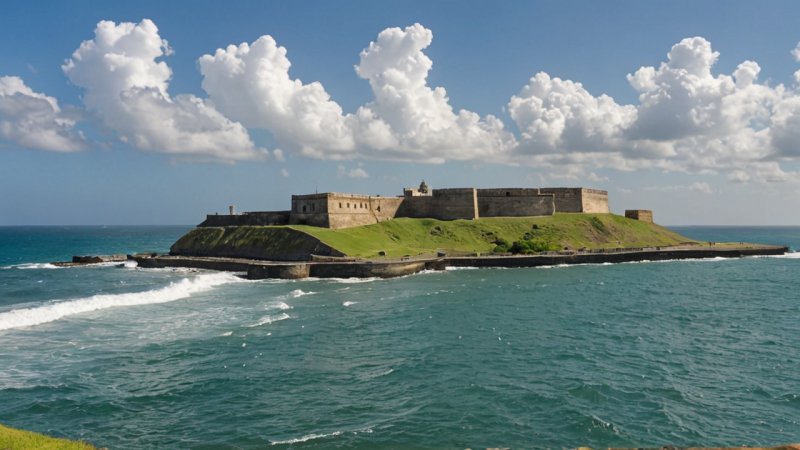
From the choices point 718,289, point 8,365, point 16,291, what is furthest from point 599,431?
point 16,291

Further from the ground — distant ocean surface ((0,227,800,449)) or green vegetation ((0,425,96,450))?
green vegetation ((0,425,96,450))

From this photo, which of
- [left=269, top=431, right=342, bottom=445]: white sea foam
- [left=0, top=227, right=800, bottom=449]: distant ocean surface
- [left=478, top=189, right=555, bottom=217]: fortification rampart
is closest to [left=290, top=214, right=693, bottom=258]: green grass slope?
[left=478, top=189, right=555, bottom=217]: fortification rampart

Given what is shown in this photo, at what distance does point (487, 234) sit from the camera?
79125mm

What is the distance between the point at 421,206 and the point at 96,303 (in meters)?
56.5

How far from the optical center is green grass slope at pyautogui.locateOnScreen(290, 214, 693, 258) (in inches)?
2672

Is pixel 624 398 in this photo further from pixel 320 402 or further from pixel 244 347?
pixel 244 347

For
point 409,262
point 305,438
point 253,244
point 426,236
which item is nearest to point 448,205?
point 426,236

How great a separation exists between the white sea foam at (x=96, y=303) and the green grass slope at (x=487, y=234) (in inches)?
713

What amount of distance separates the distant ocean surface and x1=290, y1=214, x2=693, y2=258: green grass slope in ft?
85.4

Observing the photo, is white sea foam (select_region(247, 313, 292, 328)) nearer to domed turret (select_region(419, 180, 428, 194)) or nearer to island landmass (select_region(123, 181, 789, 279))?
island landmass (select_region(123, 181, 789, 279))

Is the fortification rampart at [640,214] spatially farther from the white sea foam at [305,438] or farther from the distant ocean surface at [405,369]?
the white sea foam at [305,438]

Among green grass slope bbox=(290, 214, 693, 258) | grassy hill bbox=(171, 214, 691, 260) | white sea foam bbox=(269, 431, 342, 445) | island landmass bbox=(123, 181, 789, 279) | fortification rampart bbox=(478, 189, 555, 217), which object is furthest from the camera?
fortification rampart bbox=(478, 189, 555, 217)

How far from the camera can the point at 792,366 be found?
71.5 feet

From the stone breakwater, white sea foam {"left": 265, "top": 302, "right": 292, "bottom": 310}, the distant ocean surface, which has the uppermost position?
the stone breakwater
